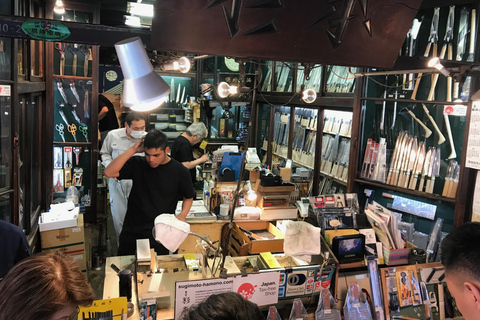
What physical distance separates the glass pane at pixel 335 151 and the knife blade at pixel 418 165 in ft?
3.79

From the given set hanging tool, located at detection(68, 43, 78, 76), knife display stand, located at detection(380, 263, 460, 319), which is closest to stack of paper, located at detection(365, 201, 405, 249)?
knife display stand, located at detection(380, 263, 460, 319)

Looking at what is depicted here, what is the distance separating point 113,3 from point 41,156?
3544mm

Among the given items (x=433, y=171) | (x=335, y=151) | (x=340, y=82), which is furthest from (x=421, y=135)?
(x=340, y=82)

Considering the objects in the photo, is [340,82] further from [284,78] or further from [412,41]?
[284,78]

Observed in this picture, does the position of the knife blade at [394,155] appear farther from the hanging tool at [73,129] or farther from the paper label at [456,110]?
the hanging tool at [73,129]

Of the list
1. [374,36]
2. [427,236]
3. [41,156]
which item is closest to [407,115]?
[427,236]

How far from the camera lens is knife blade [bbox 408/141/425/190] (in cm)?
468

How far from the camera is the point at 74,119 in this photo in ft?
18.7

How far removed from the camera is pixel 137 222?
3510mm

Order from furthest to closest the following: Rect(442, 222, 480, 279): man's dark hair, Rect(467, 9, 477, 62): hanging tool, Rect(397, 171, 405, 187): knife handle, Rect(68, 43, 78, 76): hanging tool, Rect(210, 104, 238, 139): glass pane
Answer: Rect(210, 104, 238, 139): glass pane, Rect(68, 43, 78, 76): hanging tool, Rect(397, 171, 405, 187): knife handle, Rect(467, 9, 477, 62): hanging tool, Rect(442, 222, 480, 279): man's dark hair

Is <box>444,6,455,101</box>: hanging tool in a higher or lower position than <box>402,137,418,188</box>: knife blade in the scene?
higher

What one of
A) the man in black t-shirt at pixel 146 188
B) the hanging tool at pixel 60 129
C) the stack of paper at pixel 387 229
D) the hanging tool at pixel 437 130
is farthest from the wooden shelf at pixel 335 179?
the hanging tool at pixel 60 129

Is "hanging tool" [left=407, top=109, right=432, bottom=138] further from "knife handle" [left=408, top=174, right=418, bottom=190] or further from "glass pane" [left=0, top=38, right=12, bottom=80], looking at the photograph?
"glass pane" [left=0, top=38, right=12, bottom=80]

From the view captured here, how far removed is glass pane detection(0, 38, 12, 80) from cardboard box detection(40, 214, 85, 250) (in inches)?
68.9
